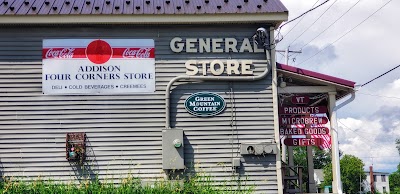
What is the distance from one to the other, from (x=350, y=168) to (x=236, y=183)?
58684 mm

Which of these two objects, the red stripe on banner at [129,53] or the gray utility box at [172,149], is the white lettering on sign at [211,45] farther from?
the gray utility box at [172,149]

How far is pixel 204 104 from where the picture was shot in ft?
37.3

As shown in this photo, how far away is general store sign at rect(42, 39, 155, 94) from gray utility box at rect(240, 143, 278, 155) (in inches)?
93.2

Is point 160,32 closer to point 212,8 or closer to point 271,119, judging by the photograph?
point 212,8

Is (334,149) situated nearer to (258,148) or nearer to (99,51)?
(258,148)

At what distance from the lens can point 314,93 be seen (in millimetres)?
12359

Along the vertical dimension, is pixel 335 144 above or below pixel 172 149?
above

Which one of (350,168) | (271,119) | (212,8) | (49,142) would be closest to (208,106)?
(271,119)

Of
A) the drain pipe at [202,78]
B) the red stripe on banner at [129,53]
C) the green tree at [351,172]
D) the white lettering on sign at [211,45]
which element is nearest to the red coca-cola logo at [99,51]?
the red stripe on banner at [129,53]

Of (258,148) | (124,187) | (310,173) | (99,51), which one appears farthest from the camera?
(310,173)

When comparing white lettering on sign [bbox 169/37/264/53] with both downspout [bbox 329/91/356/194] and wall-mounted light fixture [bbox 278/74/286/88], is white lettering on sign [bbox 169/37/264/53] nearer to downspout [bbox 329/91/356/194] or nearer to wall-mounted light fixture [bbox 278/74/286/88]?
wall-mounted light fixture [bbox 278/74/286/88]

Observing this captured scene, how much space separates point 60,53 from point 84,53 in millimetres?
517

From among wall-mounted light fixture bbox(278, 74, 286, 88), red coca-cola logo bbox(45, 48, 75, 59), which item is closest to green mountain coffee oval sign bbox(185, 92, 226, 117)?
wall-mounted light fixture bbox(278, 74, 286, 88)

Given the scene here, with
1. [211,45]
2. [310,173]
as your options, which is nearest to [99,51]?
[211,45]
